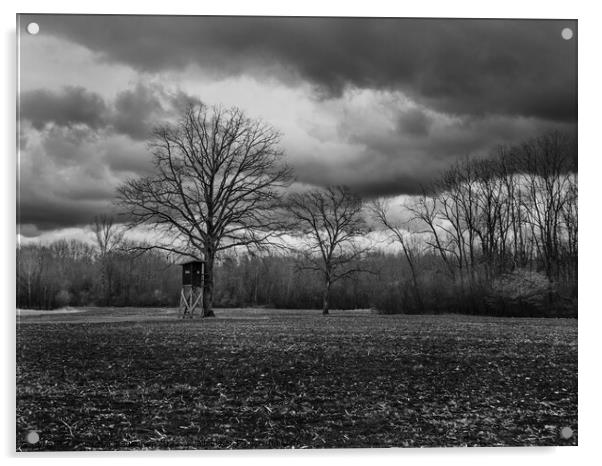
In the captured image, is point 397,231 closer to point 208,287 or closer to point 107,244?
point 208,287

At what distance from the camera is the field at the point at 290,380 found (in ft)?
16.9

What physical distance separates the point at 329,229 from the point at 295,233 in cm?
35

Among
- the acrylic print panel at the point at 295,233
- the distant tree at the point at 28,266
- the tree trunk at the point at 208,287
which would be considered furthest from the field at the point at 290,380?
the distant tree at the point at 28,266

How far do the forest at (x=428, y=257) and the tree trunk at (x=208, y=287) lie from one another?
6 centimetres

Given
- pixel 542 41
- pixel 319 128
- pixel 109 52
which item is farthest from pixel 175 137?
pixel 542 41

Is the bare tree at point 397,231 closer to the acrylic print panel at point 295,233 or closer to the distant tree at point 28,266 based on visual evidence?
the acrylic print panel at point 295,233

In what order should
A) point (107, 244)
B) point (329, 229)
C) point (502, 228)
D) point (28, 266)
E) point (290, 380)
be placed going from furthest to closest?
1. point (329, 229)
2. point (502, 228)
3. point (107, 244)
4. point (290, 380)
5. point (28, 266)

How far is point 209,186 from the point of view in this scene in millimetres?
6160

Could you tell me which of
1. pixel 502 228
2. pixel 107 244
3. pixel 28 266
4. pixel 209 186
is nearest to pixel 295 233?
pixel 209 186

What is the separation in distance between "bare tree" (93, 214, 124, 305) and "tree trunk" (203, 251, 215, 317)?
88 centimetres

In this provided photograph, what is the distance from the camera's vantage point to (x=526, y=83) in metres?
5.72

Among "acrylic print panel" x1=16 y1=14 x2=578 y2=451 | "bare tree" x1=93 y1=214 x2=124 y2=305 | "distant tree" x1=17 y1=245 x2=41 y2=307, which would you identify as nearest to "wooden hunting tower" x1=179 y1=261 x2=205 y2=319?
"acrylic print panel" x1=16 y1=14 x2=578 y2=451
